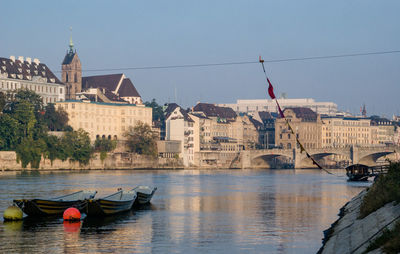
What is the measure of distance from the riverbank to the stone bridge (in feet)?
400

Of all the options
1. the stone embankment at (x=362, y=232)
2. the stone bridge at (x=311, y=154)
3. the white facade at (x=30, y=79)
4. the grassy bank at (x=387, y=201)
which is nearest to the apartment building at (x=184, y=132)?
the stone bridge at (x=311, y=154)

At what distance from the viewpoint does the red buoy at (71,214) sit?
1737 inches

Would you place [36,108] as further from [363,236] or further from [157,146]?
[363,236]

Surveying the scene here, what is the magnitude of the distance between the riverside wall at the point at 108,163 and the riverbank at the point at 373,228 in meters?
103

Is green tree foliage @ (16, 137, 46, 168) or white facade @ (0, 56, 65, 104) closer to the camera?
green tree foliage @ (16, 137, 46, 168)

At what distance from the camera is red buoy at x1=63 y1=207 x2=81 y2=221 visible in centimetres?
4412

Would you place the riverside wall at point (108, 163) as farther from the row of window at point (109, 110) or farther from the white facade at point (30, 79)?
the white facade at point (30, 79)

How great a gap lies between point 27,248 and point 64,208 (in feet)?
46.7

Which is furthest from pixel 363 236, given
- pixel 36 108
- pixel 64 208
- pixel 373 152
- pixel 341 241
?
pixel 373 152

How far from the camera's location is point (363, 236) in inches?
1142

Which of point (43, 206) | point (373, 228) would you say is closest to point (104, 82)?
point (43, 206)

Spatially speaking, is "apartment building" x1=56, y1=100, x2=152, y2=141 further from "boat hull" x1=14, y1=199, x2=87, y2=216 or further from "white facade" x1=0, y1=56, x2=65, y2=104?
"boat hull" x1=14, y1=199, x2=87, y2=216

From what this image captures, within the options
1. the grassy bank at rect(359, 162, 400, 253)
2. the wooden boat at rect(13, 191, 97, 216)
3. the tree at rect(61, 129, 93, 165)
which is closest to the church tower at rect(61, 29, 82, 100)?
the tree at rect(61, 129, 93, 165)

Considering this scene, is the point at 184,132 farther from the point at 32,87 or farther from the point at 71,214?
the point at 71,214
